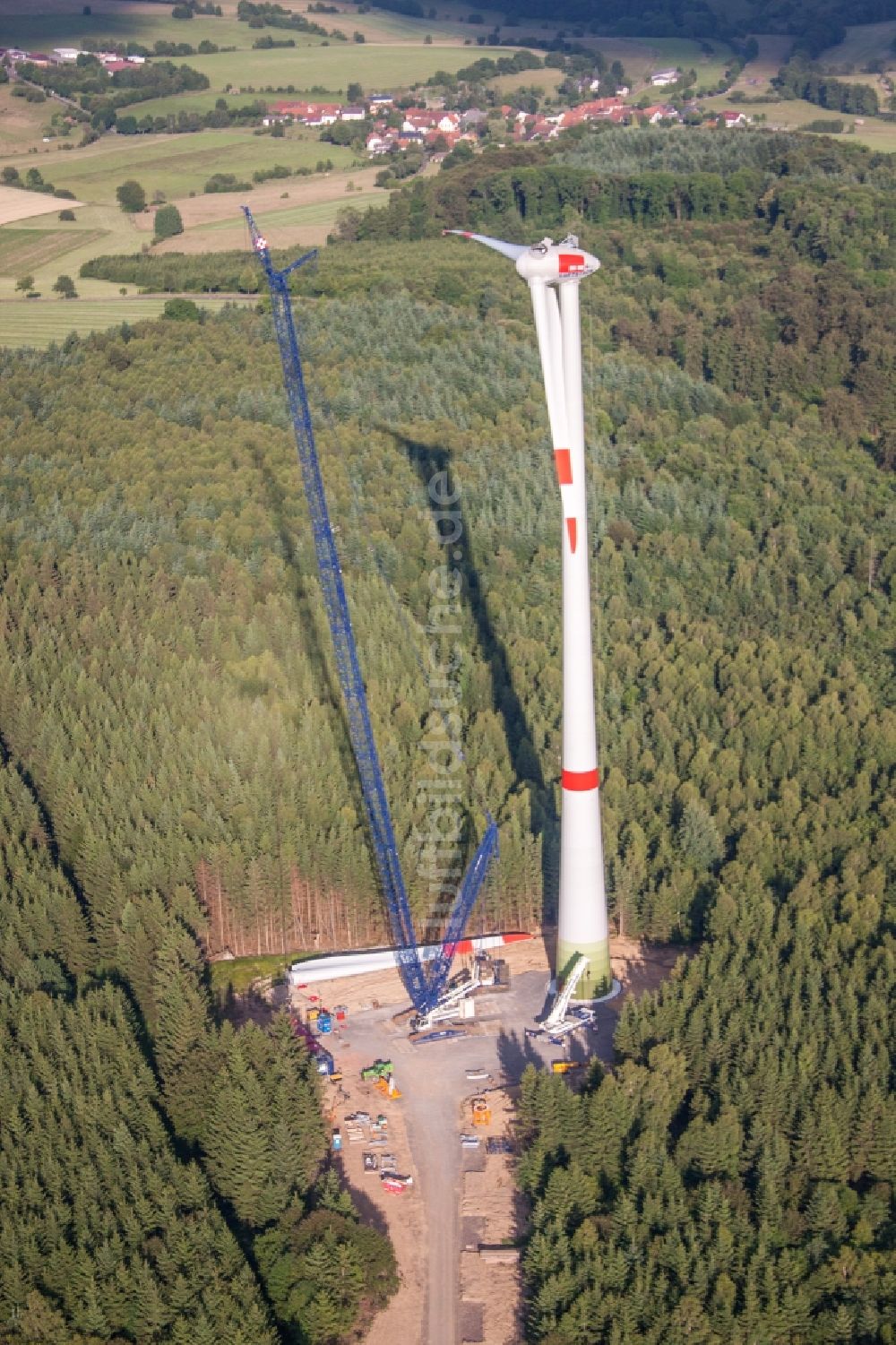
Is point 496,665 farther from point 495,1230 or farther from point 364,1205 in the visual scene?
point 495,1230

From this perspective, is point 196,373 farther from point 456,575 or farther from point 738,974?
point 738,974

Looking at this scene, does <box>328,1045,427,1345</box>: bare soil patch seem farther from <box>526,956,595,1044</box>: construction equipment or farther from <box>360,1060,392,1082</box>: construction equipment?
<box>526,956,595,1044</box>: construction equipment

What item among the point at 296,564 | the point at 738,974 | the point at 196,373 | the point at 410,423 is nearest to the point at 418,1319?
the point at 738,974

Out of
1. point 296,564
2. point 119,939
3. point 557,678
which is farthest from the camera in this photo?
point 296,564

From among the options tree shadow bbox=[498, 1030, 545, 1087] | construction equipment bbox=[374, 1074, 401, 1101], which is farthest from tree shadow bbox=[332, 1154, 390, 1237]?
tree shadow bbox=[498, 1030, 545, 1087]

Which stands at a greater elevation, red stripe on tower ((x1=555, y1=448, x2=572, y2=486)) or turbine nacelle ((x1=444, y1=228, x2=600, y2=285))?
turbine nacelle ((x1=444, y1=228, x2=600, y2=285))

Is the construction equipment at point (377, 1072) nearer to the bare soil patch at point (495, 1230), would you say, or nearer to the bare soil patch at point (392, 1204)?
the bare soil patch at point (392, 1204)

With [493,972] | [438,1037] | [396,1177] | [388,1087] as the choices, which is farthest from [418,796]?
[396,1177]
